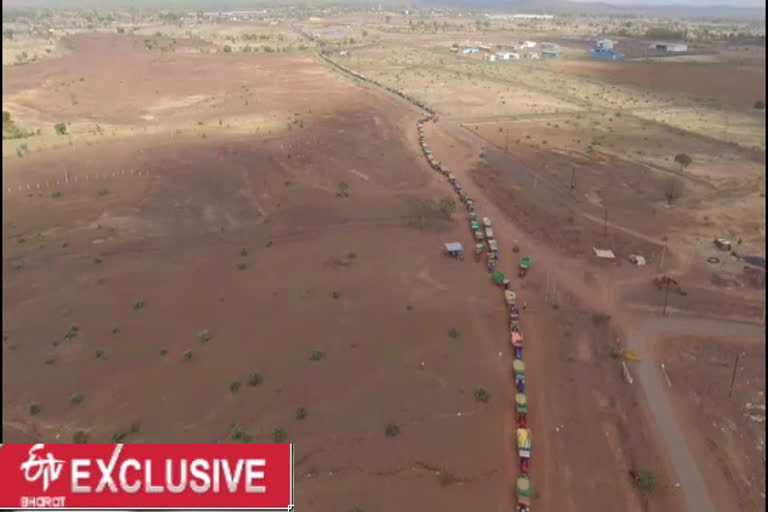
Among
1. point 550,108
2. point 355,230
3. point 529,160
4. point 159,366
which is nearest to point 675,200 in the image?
point 529,160

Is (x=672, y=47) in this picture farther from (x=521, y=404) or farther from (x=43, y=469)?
(x=43, y=469)

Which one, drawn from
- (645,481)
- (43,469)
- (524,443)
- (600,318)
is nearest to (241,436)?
(43,469)

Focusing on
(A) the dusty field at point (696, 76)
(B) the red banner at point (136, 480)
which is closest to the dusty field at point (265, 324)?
(B) the red banner at point (136, 480)

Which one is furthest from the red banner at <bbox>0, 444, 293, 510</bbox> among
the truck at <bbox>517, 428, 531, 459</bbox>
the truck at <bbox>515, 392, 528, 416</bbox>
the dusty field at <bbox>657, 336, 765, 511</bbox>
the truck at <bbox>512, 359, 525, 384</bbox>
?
the dusty field at <bbox>657, 336, 765, 511</bbox>

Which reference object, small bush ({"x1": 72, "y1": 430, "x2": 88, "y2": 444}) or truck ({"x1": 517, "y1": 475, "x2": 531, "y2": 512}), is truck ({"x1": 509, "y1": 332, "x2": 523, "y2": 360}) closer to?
truck ({"x1": 517, "y1": 475, "x2": 531, "y2": 512})

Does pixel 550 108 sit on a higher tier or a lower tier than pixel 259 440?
higher

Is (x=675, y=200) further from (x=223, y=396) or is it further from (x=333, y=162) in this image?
(x=223, y=396)
